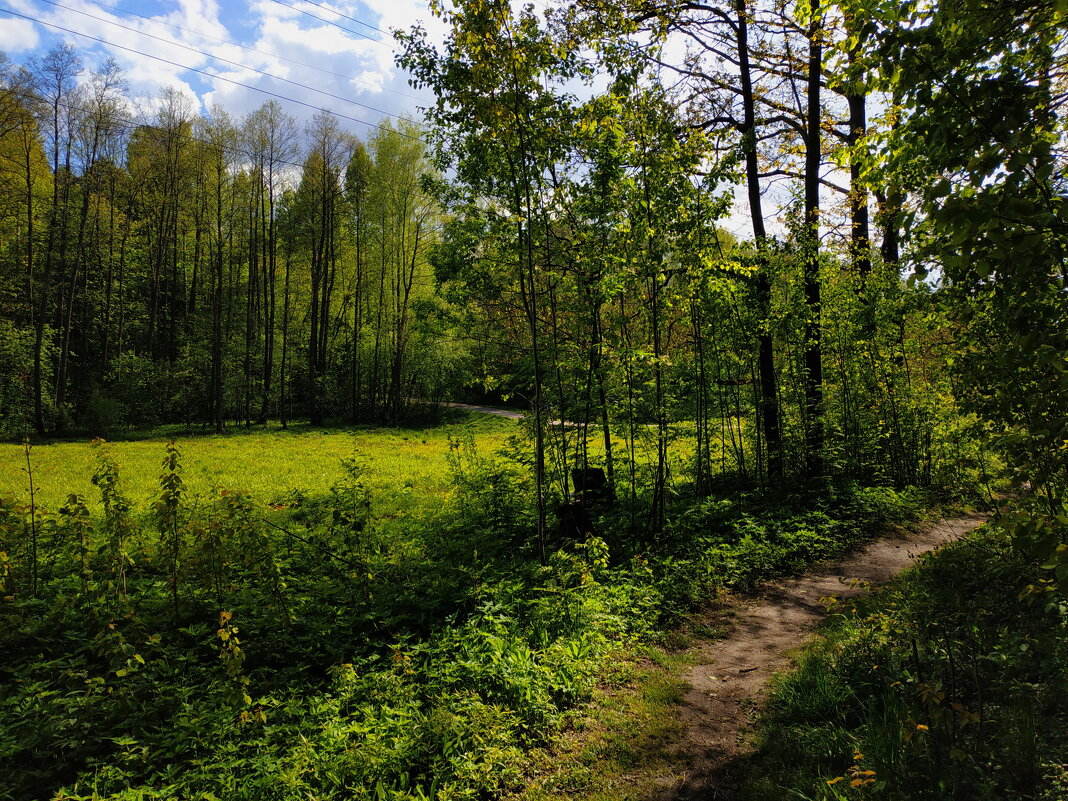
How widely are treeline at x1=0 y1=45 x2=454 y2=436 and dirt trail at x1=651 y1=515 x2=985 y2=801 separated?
17.5 meters

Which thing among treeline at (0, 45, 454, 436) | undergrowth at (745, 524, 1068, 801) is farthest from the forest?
treeline at (0, 45, 454, 436)

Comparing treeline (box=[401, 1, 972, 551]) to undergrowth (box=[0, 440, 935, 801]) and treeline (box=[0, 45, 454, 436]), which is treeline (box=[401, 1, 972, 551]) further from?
treeline (box=[0, 45, 454, 436])

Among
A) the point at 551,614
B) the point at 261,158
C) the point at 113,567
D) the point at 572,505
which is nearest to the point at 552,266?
the point at 572,505

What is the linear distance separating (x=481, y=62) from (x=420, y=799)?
6420 mm

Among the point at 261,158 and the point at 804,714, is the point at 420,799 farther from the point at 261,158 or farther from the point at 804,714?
the point at 261,158

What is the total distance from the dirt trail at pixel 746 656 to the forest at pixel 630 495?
0.68ft

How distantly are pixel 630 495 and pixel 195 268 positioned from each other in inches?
1169

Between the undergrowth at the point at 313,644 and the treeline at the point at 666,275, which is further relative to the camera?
the treeline at the point at 666,275

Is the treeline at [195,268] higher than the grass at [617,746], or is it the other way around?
the treeline at [195,268]

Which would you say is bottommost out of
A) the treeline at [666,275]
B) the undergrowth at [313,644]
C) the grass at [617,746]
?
the grass at [617,746]

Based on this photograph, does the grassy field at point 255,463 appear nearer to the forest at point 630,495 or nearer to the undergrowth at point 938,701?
the forest at point 630,495

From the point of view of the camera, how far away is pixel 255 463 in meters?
14.8

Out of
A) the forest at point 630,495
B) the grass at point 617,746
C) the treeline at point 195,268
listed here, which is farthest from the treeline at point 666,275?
the treeline at point 195,268

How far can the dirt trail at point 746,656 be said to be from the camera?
3.31 meters
